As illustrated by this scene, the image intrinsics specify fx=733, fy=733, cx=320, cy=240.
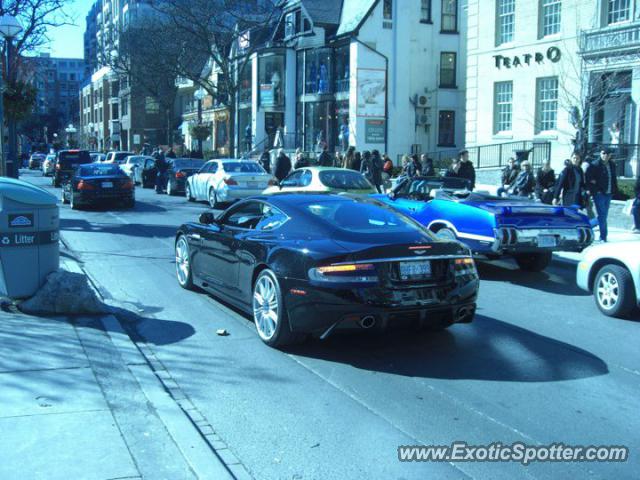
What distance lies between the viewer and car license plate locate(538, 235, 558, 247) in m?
10.6

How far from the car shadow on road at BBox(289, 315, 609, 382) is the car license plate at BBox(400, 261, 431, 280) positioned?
0.80 meters

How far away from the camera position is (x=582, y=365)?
668 centimetres

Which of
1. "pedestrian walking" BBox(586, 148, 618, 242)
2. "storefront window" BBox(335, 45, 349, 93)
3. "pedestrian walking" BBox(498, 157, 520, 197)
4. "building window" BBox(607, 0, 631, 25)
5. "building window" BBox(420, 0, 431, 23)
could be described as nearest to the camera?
"pedestrian walking" BBox(586, 148, 618, 242)

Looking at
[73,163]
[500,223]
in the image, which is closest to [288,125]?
[73,163]

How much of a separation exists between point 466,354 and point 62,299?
4357 millimetres

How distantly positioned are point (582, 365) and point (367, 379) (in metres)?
2.05

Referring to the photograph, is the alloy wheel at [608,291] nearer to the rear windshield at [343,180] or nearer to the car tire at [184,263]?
the car tire at [184,263]

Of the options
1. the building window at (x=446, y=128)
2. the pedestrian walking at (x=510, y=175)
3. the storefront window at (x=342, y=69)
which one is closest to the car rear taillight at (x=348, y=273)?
the pedestrian walking at (x=510, y=175)

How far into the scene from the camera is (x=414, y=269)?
6.64 meters

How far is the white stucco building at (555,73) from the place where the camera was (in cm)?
2289

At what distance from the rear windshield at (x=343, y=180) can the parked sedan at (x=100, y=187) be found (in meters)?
7.72

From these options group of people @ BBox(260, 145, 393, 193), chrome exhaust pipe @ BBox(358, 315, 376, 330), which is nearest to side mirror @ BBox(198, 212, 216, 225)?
chrome exhaust pipe @ BBox(358, 315, 376, 330)

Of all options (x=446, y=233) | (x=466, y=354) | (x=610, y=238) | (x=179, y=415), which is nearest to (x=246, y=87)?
(x=610, y=238)
